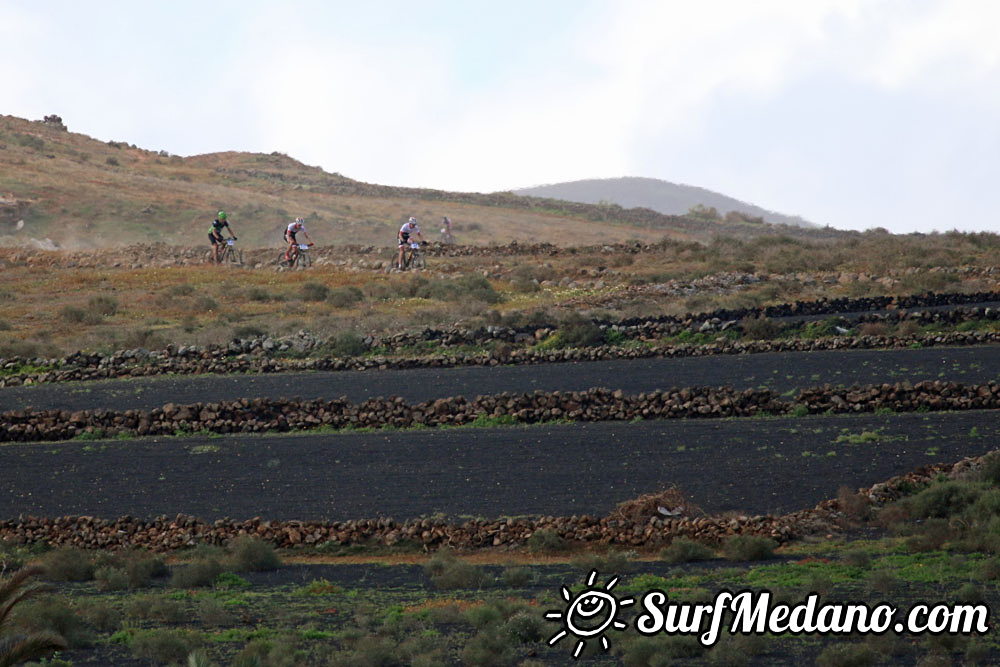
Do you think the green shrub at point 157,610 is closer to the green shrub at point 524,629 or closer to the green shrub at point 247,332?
the green shrub at point 524,629

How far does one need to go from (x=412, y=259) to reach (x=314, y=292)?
739 centimetres

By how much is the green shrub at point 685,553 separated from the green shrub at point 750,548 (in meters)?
0.24

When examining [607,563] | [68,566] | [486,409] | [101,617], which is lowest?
[68,566]

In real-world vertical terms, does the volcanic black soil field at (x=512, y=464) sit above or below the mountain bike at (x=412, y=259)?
below

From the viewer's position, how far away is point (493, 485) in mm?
15234

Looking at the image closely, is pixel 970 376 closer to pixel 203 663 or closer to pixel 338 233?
pixel 203 663

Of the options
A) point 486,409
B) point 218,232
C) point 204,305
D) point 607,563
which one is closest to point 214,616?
point 607,563

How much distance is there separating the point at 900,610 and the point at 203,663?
5.27 meters

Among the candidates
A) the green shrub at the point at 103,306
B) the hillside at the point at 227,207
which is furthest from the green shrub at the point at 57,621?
the hillside at the point at 227,207

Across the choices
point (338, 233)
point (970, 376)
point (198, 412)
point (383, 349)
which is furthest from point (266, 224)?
point (970, 376)

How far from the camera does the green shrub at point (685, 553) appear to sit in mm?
11805

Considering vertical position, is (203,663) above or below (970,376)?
below

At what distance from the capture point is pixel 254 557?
41.3ft

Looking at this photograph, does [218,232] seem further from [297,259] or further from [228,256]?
[297,259]
